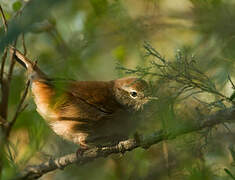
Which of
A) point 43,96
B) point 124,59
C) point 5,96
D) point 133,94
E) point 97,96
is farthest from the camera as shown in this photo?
point 133,94

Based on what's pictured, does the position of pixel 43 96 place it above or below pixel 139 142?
above

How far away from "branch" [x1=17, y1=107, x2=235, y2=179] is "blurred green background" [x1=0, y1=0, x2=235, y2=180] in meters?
0.07

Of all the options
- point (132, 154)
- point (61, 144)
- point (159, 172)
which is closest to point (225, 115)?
point (159, 172)

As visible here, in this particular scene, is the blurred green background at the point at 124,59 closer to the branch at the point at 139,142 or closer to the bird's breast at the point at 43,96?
the branch at the point at 139,142

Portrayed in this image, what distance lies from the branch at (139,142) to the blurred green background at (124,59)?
68mm

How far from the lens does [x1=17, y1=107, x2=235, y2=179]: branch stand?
1.70 meters

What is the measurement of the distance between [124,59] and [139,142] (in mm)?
1026

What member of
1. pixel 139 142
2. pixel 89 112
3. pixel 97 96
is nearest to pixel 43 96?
pixel 89 112

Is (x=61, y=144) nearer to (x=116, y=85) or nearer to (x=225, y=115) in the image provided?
(x=116, y=85)

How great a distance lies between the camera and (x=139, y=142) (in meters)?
2.42

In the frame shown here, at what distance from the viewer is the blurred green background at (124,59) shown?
1491mm

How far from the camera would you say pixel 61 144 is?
4.10m

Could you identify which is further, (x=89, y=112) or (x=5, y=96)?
(x=89, y=112)

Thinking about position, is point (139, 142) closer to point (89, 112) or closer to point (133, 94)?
point (89, 112)
